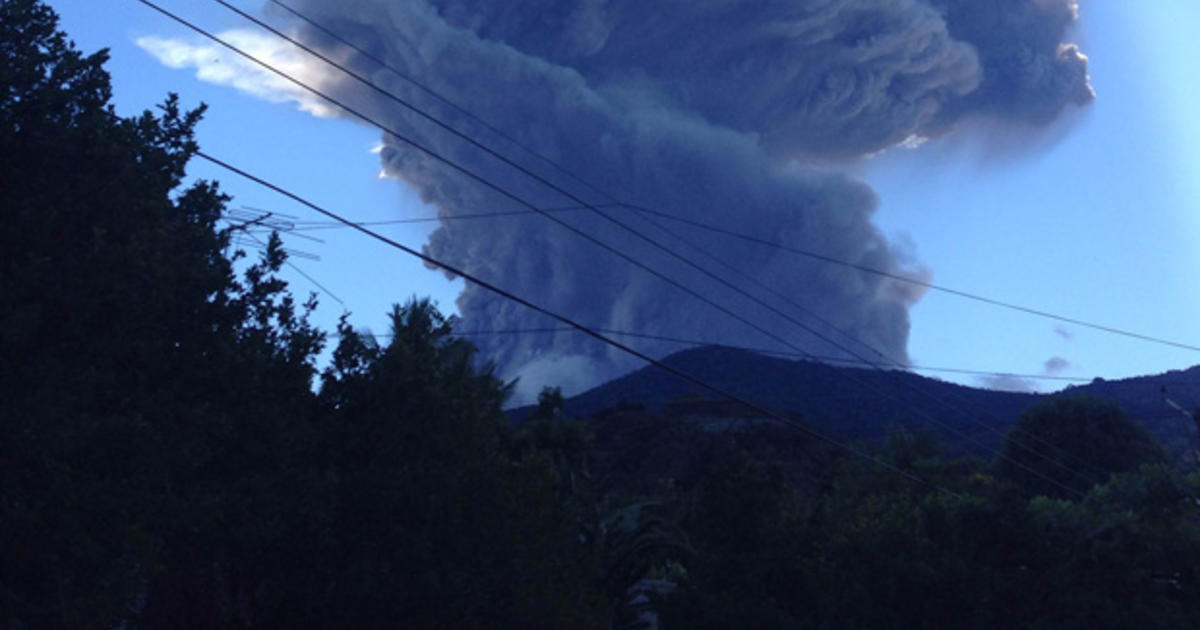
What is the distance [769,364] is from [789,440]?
6396 centimetres

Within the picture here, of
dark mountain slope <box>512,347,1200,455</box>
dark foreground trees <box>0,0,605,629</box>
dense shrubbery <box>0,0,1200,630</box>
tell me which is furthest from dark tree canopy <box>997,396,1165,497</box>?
dark foreground trees <box>0,0,605,629</box>

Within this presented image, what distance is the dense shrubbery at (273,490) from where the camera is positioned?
1005cm

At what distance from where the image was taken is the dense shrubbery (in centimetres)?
1005

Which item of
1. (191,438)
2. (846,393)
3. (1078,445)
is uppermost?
(846,393)

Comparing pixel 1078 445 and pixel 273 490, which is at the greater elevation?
pixel 1078 445

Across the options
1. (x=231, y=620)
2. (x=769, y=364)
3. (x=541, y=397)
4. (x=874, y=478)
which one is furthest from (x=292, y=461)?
(x=769, y=364)

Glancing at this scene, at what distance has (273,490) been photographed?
42.8ft

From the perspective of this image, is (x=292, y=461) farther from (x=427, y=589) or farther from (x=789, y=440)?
(x=789, y=440)

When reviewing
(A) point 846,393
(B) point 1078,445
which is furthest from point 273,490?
(A) point 846,393

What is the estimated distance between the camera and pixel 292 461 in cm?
1359

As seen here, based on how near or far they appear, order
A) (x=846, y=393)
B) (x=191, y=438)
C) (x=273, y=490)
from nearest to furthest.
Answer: (x=191, y=438) → (x=273, y=490) → (x=846, y=393)

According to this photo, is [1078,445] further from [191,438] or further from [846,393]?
[846,393]

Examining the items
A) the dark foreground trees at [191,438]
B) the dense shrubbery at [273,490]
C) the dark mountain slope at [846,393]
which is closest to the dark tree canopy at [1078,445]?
the dark mountain slope at [846,393]

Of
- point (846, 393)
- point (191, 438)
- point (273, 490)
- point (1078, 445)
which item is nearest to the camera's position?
point (191, 438)
